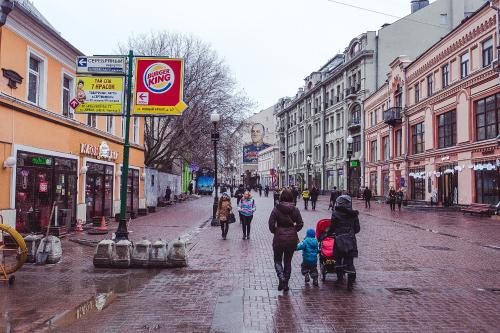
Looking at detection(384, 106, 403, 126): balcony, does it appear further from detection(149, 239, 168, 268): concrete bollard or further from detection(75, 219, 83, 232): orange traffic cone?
detection(149, 239, 168, 268): concrete bollard

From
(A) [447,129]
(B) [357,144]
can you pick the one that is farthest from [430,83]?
(B) [357,144]

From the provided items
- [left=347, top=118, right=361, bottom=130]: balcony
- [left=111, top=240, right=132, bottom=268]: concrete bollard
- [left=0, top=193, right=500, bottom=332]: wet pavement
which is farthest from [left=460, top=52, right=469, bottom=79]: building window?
[left=111, top=240, right=132, bottom=268]: concrete bollard

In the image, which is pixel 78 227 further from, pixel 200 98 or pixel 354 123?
pixel 354 123

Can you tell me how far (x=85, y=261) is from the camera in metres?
10.5

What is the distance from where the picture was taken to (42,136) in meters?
15.3

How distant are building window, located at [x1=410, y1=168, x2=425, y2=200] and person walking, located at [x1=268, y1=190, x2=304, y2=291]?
2996 cm

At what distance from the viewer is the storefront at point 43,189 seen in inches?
557

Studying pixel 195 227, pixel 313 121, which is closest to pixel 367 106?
pixel 313 121

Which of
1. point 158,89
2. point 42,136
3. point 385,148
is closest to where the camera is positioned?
point 158,89

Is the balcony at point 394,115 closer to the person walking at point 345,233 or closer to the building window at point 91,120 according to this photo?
the building window at point 91,120

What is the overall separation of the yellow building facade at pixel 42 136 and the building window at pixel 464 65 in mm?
21528

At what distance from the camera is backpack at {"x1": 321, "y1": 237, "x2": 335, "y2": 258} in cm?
850

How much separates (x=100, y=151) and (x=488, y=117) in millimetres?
20846

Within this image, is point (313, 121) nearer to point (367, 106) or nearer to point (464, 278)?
point (367, 106)
